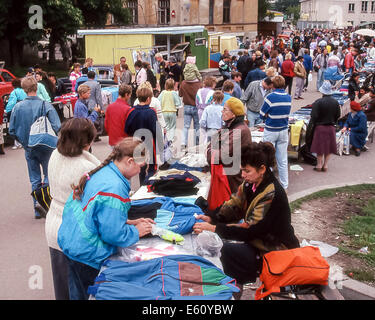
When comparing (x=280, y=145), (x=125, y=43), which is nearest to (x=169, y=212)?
(x=280, y=145)

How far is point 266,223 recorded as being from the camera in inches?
154

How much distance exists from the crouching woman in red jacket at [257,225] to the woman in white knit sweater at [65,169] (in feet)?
4.28

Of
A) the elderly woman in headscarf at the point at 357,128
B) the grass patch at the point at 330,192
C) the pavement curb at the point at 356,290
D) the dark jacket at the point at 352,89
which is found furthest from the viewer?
the dark jacket at the point at 352,89

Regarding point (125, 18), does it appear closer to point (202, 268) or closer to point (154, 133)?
point (154, 133)

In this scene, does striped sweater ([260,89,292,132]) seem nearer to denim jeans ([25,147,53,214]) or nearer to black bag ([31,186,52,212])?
denim jeans ([25,147,53,214])

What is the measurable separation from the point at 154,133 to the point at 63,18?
2367cm

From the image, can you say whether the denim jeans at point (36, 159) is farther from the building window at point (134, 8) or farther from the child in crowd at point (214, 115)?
the building window at point (134, 8)

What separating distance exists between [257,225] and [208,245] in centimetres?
49

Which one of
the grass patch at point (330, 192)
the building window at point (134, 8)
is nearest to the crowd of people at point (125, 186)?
the grass patch at point (330, 192)

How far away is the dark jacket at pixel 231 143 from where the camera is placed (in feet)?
18.0

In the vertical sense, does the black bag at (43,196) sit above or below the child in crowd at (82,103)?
below

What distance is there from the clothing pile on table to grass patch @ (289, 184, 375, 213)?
12.6 feet
